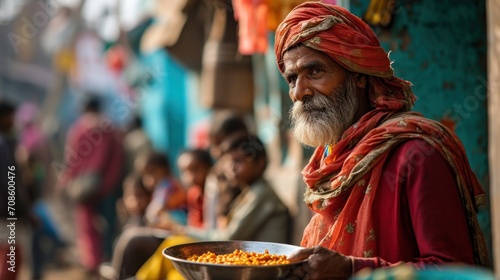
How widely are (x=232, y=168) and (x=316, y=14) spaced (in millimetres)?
2711

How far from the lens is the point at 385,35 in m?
4.66

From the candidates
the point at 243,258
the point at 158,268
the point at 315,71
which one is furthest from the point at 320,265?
the point at 158,268

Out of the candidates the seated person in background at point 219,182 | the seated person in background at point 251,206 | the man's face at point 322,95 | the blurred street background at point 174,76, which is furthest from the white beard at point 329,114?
the seated person in background at point 219,182

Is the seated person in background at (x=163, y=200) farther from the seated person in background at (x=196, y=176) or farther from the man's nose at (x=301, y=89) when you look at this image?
the man's nose at (x=301, y=89)

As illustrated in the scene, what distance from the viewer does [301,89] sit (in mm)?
3223

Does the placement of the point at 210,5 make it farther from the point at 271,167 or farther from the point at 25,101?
the point at 25,101

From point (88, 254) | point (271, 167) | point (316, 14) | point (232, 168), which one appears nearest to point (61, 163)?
point (88, 254)

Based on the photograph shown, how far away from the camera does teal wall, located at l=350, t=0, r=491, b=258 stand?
473 centimetres

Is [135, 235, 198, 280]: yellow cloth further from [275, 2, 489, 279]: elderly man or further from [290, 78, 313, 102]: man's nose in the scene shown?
[290, 78, 313, 102]: man's nose

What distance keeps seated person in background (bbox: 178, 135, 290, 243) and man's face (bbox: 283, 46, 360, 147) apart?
247 cm

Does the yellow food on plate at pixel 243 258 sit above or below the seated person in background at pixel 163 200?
above

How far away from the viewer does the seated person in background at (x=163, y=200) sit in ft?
22.9

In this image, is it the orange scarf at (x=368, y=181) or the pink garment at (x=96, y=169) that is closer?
the orange scarf at (x=368, y=181)

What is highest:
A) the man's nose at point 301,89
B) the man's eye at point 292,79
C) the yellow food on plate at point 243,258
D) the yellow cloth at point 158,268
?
the man's eye at point 292,79
